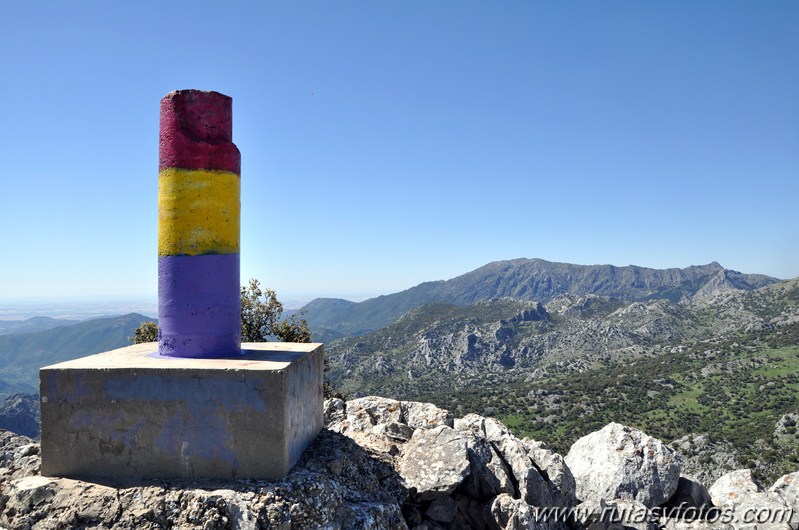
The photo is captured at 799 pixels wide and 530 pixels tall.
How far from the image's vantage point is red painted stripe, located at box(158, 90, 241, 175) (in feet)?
24.6

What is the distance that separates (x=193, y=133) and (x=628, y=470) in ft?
33.6

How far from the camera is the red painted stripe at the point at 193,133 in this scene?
748cm

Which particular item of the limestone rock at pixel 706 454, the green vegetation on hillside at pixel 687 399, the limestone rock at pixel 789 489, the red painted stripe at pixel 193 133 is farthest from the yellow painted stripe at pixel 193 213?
the green vegetation on hillside at pixel 687 399

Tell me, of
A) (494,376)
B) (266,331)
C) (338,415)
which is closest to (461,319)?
(494,376)

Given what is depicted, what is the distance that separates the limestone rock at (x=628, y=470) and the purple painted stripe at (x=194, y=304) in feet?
24.2

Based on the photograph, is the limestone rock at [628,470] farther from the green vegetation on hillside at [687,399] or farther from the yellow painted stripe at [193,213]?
the green vegetation on hillside at [687,399]

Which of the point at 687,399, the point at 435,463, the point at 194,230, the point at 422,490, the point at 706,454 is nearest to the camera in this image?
the point at 194,230

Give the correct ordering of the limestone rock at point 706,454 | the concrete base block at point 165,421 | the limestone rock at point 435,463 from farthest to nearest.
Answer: the limestone rock at point 706,454 → the limestone rock at point 435,463 → the concrete base block at point 165,421

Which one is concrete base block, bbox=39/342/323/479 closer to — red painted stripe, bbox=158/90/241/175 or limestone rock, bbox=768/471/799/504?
red painted stripe, bbox=158/90/241/175

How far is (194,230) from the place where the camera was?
24.4 feet

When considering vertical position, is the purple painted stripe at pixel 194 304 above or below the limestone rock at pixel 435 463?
above

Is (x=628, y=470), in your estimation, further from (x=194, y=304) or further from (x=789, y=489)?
(x=194, y=304)

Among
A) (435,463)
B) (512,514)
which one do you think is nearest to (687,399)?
(512,514)

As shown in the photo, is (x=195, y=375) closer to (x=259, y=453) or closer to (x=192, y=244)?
(x=259, y=453)
